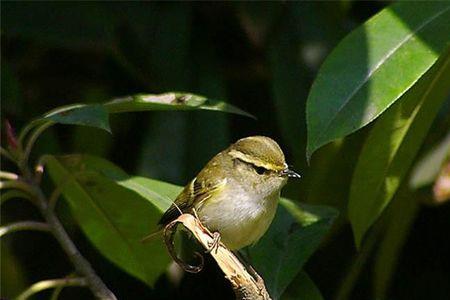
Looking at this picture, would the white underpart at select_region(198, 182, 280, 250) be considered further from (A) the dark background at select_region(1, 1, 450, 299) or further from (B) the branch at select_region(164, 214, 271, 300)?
(A) the dark background at select_region(1, 1, 450, 299)

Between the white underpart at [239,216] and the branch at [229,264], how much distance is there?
0.09 m

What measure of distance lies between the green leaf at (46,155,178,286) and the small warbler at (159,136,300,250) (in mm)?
226

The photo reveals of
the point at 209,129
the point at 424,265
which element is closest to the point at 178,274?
the point at 209,129

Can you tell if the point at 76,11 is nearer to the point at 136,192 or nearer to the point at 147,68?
the point at 147,68

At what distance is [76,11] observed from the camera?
356cm

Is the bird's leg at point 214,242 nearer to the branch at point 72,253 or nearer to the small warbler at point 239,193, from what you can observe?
the small warbler at point 239,193

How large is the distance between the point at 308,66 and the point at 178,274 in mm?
876

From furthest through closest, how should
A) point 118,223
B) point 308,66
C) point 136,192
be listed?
point 308,66
point 118,223
point 136,192

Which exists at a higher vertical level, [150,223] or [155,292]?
[150,223]

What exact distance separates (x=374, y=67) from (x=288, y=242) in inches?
21.4

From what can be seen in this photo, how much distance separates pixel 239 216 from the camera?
2.82m

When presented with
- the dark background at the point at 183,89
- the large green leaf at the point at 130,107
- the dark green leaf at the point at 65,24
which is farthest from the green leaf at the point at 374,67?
the dark green leaf at the point at 65,24

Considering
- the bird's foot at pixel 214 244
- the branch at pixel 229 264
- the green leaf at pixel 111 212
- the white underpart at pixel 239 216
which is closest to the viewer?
the branch at pixel 229 264

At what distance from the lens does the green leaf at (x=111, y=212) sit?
313cm
